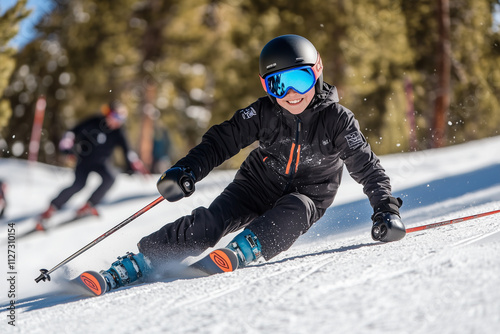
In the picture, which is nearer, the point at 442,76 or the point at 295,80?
the point at 295,80

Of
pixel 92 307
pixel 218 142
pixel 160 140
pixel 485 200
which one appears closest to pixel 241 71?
pixel 160 140

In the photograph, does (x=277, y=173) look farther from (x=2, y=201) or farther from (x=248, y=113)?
(x=2, y=201)

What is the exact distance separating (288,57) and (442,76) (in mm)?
10822

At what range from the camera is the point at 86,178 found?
7.49m

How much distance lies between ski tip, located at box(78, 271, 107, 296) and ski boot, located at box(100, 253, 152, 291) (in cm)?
4

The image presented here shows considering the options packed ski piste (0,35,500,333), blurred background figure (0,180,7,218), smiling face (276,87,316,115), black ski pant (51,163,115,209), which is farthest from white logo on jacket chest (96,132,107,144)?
smiling face (276,87,316,115)

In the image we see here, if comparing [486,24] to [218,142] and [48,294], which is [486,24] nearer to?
[218,142]

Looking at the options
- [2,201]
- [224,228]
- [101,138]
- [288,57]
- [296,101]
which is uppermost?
[101,138]

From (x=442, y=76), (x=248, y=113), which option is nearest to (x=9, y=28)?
(x=248, y=113)

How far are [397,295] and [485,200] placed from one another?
3100 mm

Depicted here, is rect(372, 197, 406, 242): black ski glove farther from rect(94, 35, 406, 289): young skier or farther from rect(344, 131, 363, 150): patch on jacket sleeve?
rect(344, 131, 363, 150): patch on jacket sleeve

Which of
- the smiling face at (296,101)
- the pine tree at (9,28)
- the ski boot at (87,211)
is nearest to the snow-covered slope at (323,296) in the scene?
the smiling face at (296,101)

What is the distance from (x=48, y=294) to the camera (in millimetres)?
2896

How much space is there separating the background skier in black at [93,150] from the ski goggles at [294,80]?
5.06m
